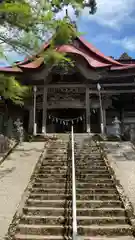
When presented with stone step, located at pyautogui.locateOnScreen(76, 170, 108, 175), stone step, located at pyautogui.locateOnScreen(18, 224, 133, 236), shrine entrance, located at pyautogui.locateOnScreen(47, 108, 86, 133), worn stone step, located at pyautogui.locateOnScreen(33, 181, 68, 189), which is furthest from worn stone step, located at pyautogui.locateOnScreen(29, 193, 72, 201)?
shrine entrance, located at pyautogui.locateOnScreen(47, 108, 86, 133)

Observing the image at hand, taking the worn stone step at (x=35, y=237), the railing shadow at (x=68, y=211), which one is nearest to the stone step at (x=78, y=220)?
the railing shadow at (x=68, y=211)

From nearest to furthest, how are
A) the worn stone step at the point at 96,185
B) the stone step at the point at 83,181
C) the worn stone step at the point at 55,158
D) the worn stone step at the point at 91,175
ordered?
the worn stone step at the point at 96,185
the stone step at the point at 83,181
the worn stone step at the point at 91,175
the worn stone step at the point at 55,158

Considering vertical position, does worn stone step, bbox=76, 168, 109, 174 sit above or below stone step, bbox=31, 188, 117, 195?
above

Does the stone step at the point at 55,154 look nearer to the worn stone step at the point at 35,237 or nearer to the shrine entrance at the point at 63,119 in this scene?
the worn stone step at the point at 35,237

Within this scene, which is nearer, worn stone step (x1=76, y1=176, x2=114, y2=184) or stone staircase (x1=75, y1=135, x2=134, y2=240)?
stone staircase (x1=75, y1=135, x2=134, y2=240)

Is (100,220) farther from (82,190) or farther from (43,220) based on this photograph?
(82,190)

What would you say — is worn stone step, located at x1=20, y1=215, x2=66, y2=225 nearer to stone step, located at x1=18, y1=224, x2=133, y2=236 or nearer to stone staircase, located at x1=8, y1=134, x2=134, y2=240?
stone staircase, located at x1=8, y1=134, x2=134, y2=240

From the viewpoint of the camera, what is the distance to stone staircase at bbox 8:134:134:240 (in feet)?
18.8

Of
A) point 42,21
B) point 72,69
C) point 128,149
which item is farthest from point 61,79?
point 42,21

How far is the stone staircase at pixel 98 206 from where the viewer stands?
18.8ft

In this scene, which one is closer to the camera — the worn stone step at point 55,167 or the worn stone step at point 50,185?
the worn stone step at point 50,185

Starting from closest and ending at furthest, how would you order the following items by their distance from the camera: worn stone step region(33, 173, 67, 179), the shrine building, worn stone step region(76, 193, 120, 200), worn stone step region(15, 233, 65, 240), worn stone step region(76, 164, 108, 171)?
worn stone step region(15, 233, 65, 240) < worn stone step region(76, 193, 120, 200) < worn stone step region(33, 173, 67, 179) < worn stone step region(76, 164, 108, 171) < the shrine building

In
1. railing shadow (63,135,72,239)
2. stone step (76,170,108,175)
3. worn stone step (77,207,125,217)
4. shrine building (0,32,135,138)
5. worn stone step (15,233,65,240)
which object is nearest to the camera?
worn stone step (15,233,65,240)

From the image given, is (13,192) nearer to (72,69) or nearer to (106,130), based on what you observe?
(106,130)
